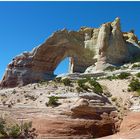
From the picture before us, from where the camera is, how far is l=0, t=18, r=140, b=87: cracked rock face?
65.6 metres

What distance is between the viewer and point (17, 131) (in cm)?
3503

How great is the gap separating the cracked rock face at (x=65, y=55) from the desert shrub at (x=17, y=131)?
28.1 m

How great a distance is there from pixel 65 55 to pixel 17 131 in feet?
107

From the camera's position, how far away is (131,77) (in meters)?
52.4

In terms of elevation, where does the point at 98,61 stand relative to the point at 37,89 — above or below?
above

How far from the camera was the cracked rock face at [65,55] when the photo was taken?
6556 cm

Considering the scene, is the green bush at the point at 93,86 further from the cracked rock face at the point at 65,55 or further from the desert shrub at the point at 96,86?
the cracked rock face at the point at 65,55

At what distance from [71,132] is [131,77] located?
17861 mm

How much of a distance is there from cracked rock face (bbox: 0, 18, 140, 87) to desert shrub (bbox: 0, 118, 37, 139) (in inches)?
1107

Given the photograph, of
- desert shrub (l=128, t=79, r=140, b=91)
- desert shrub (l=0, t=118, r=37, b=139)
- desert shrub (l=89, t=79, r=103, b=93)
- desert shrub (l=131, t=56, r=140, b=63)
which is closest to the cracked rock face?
desert shrub (l=131, t=56, r=140, b=63)

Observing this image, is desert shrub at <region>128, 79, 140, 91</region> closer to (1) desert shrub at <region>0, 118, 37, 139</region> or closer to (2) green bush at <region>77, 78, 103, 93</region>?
(2) green bush at <region>77, 78, 103, 93</region>

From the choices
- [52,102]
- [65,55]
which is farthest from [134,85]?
[65,55]

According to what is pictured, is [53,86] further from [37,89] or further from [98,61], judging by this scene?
[98,61]

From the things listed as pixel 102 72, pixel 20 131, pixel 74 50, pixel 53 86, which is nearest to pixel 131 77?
pixel 102 72
